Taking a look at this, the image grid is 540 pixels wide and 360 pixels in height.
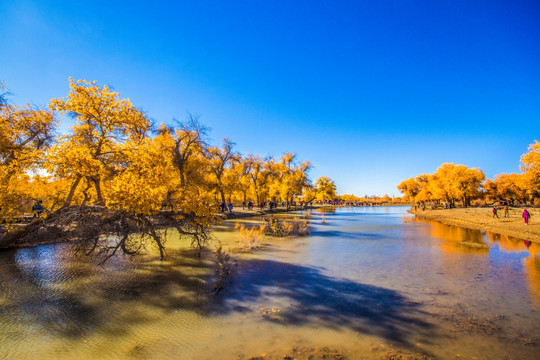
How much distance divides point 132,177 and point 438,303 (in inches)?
473

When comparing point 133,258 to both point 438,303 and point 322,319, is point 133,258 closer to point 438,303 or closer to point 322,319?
point 322,319

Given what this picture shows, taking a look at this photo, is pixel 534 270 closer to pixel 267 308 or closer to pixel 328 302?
pixel 328 302

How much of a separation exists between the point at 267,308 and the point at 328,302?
194 cm

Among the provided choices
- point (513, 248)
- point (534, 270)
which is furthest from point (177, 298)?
point (513, 248)

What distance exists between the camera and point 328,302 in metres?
7.80

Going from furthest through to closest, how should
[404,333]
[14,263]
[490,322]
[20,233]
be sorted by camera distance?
[20,233] < [14,263] < [490,322] < [404,333]

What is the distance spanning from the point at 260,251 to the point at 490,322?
10914 millimetres

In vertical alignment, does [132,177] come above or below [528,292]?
above

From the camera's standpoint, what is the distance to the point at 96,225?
10219 millimetres

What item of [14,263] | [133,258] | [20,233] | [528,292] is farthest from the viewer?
[20,233]

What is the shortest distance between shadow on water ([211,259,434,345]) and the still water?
0.03 metres

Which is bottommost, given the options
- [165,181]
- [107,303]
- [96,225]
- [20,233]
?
[107,303]

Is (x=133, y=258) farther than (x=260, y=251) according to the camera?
No

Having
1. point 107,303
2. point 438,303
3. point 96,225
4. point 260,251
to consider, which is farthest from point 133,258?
point 438,303
